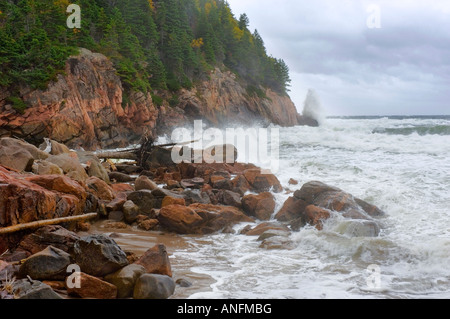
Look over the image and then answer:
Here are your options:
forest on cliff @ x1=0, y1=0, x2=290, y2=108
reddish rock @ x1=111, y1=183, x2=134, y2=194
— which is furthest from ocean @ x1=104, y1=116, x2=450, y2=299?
forest on cliff @ x1=0, y1=0, x2=290, y2=108

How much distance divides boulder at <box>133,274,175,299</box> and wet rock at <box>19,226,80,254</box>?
1682 millimetres

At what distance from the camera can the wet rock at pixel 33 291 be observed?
401 centimetres

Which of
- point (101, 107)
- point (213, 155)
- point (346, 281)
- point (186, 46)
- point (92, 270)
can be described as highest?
point (186, 46)

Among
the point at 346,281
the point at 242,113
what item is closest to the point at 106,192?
the point at 346,281

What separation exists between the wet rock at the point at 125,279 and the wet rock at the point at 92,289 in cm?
12

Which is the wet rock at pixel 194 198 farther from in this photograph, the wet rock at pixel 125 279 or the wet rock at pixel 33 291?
the wet rock at pixel 33 291

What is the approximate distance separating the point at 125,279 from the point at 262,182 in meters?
8.20

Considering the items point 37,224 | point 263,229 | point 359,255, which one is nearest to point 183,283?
point 37,224

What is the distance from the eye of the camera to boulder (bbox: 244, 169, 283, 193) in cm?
1245

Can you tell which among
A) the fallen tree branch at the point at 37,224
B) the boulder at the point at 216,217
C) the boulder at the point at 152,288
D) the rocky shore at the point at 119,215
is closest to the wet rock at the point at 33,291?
the rocky shore at the point at 119,215

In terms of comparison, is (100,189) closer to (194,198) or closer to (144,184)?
(144,184)

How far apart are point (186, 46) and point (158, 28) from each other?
14.7 ft
